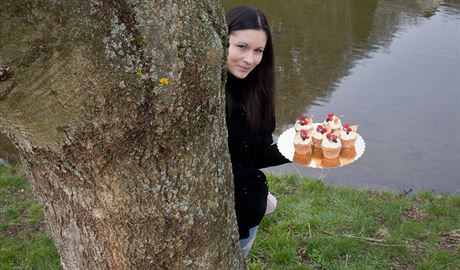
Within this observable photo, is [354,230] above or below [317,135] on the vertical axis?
below

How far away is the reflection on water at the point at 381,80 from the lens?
5.87 meters

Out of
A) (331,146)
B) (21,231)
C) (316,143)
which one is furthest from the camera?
(21,231)

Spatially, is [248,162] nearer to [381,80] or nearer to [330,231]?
[330,231]

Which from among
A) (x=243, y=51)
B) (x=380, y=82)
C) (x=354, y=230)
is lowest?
(x=380, y=82)

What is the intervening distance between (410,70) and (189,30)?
7.58 meters

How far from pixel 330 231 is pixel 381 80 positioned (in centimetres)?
472

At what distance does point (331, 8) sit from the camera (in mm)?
11969

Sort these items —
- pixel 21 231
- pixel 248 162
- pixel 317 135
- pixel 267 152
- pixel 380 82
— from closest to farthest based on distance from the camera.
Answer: pixel 248 162 → pixel 267 152 → pixel 317 135 → pixel 21 231 → pixel 380 82

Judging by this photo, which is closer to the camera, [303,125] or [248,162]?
[248,162]

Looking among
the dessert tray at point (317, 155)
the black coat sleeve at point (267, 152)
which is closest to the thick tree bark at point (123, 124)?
the black coat sleeve at point (267, 152)

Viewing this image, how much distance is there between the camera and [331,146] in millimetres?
3396

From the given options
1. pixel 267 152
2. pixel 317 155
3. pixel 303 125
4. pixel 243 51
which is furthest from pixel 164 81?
pixel 303 125

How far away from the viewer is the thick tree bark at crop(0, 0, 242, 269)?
1.06 meters

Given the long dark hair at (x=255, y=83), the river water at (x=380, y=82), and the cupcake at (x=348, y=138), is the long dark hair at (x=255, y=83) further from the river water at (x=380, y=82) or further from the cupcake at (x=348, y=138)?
the river water at (x=380, y=82)
